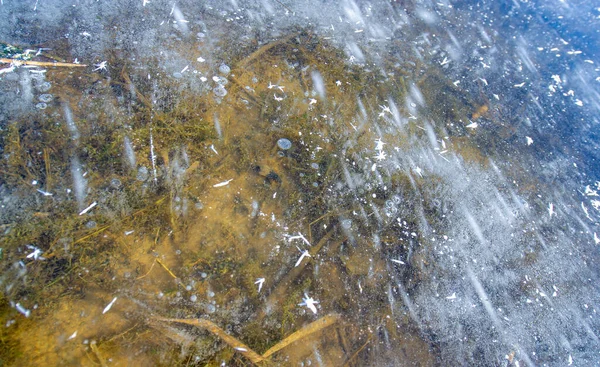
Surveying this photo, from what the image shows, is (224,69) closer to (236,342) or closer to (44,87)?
(44,87)

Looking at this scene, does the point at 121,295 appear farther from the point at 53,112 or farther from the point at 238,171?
the point at 53,112

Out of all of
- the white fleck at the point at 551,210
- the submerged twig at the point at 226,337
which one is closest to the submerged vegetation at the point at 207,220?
the submerged twig at the point at 226,337

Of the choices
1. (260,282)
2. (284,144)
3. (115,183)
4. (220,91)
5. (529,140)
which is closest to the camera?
(260,282)

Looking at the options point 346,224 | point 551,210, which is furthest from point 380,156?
point 551,210

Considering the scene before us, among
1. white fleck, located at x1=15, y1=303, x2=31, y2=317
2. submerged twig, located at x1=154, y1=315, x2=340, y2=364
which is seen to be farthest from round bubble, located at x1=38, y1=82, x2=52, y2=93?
submerged twig, located at x1=154, y1=315, x2=340, y2=364

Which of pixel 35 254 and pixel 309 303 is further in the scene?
pixel 309 303

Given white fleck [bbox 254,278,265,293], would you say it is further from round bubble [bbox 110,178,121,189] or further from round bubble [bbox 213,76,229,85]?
Result: round bubble [bbox 213,76,229,85]

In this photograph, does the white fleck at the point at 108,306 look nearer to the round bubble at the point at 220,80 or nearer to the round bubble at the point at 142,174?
the round bubble at the point at 142,174
